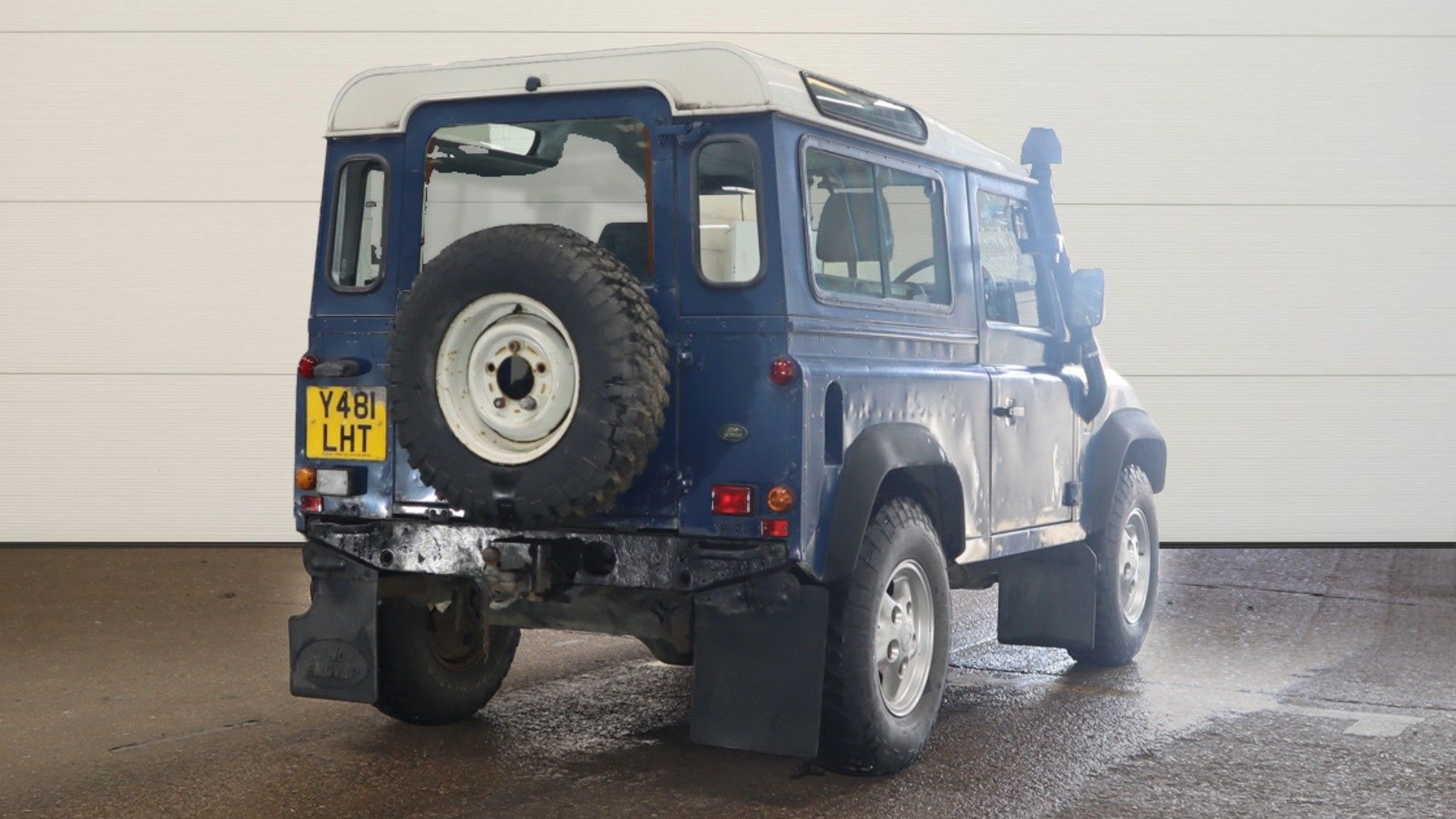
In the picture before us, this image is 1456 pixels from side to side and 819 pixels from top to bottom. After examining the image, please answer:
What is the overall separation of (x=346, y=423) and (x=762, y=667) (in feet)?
5.62

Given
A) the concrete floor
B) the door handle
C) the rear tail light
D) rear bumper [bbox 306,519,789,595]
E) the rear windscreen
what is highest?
the rear windscreen

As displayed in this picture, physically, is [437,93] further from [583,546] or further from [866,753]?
[866,753]

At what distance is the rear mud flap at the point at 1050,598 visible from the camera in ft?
23.7

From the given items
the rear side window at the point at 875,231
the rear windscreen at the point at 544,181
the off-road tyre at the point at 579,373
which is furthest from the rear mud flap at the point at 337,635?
the rear side window at the point at 875,231

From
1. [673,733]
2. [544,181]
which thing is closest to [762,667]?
[673,733]

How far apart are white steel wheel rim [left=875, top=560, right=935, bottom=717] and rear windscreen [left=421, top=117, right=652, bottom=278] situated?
140cm

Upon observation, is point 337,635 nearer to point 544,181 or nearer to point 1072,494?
point 544,181

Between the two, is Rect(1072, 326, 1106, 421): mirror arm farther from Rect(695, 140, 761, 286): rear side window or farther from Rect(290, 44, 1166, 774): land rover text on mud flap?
Rect(695, 140, 761, 286): rear side window

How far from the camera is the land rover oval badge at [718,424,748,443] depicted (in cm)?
Answer: 500

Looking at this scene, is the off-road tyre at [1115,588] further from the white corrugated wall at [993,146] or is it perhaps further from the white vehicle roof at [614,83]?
the white corrugated wall at [993,146]

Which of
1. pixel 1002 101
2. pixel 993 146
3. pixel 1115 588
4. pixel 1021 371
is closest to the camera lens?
pixel 1021 371

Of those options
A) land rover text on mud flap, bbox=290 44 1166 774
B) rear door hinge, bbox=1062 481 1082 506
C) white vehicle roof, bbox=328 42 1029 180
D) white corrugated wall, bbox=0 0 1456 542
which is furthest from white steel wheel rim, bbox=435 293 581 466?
white corrugated wall, bbox=0 0 1456 542

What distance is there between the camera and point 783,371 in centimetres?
495

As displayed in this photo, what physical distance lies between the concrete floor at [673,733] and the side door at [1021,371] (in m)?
0.88
